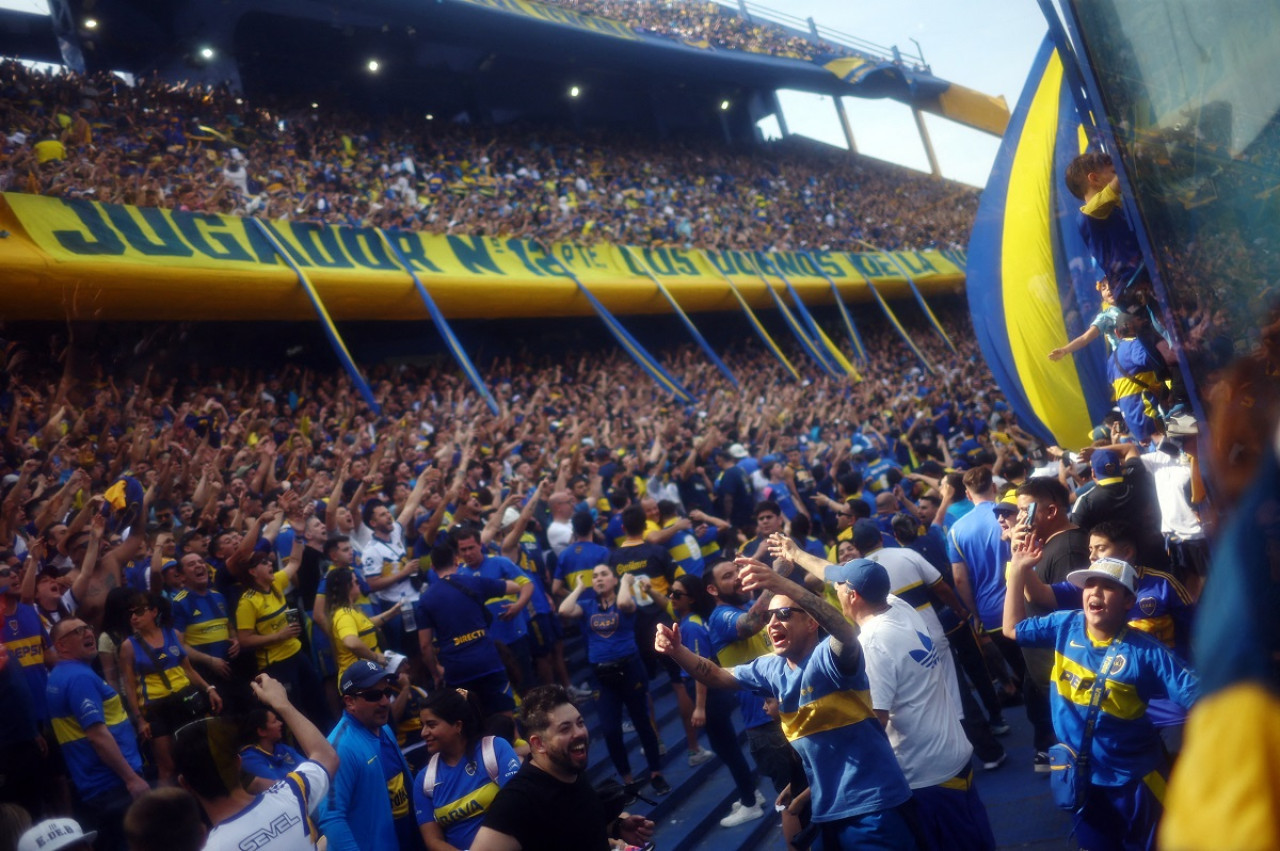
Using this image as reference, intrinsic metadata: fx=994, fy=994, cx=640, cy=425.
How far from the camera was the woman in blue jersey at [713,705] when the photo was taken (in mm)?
5594

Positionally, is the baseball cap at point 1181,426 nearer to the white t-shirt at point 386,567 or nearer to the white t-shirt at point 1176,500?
the white t-shirt at point 1176,500

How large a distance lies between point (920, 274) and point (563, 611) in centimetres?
2054

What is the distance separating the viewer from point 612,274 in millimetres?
17281

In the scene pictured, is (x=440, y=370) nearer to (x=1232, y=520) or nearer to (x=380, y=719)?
(x=380, y=719)

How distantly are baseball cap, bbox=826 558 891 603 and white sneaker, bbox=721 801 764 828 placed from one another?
2.63 metres

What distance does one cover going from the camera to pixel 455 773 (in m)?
4.11

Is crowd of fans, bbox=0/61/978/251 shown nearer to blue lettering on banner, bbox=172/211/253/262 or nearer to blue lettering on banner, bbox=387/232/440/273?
blue lettering on banner, bbox=172/211/253/262

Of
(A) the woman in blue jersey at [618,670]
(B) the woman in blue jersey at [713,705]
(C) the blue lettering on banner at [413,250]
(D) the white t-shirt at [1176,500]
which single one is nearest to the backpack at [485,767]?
(B) the woman in blue jersey at [713,705]

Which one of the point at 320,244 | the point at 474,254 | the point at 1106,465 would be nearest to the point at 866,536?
the point at 1106,465

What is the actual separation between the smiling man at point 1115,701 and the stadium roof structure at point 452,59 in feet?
59.1

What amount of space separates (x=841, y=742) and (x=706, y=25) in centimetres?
2798

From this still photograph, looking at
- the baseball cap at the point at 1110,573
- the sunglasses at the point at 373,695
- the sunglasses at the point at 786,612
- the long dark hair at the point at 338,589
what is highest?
the long dark hair at the point at 338,589

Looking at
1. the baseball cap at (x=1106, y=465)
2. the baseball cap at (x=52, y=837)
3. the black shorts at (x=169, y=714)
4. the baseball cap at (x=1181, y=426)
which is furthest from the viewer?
the baseball cap at (x=1106, y=465)

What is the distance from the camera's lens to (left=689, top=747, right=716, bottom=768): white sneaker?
6734mm
